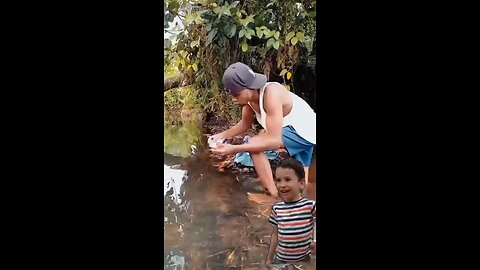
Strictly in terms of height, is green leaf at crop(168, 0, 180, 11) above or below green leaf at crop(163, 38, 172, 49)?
above

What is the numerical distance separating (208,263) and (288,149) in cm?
63

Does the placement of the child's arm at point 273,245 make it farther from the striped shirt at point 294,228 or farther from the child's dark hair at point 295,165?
the child's dark hair at point 295,165

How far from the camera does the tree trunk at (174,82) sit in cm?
221

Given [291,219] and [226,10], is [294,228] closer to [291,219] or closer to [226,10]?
[291,219]

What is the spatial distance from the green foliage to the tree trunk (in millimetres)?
35

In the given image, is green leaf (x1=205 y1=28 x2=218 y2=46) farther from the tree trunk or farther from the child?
the child

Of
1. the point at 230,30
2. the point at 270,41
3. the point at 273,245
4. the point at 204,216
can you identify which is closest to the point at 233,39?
the point at 230,30

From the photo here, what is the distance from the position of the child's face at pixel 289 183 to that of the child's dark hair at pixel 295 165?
1cm

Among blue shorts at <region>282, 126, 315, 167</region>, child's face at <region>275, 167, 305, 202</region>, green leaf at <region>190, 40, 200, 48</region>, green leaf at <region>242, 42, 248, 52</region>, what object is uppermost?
green leaf at <region>190, 40, 200, 48</region>

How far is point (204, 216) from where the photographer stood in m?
2.22

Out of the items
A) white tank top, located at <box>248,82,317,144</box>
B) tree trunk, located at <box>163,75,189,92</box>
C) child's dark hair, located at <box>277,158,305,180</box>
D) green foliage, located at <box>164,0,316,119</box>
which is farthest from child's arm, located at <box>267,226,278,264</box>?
tree trunk, located at <box>163,75,189,92</box>

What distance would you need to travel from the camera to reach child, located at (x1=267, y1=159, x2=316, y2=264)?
2201 mm

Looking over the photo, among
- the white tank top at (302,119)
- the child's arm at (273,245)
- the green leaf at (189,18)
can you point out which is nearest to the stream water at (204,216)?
the child's arm at (273,245)

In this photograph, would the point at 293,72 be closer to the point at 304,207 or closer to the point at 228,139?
the point at 228,139
